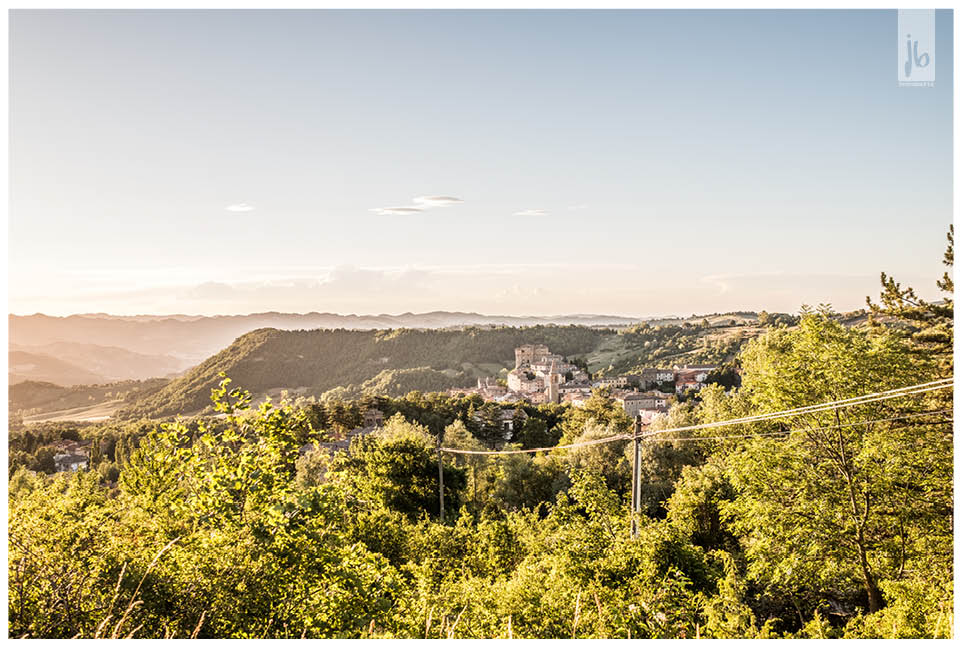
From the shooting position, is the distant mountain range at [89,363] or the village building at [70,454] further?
the village building at [70,454]

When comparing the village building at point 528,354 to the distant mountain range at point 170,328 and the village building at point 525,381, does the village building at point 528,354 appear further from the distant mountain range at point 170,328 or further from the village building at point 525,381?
the distant mountain range at point 170,328

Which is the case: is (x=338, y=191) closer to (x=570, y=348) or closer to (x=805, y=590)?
(x=805, y=590)

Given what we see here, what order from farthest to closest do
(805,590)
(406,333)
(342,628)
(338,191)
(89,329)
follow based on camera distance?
(406,333), (89,329), (805,590), (338,191), (342,628)

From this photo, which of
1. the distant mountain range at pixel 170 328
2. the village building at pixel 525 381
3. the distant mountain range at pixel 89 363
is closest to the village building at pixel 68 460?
the distant mountain range at pixel 170 328

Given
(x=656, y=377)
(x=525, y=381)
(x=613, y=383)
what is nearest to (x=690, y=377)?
(x=656, y=377)

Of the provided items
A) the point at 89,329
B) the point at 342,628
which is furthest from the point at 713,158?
the point at 89,329

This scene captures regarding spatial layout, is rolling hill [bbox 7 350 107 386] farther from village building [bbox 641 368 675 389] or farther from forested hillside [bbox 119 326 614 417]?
village building [bbox 641 368 675 389]

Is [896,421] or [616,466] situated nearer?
[896,421]

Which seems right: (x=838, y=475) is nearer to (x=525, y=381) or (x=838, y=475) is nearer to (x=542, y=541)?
(x=542, y=541)
